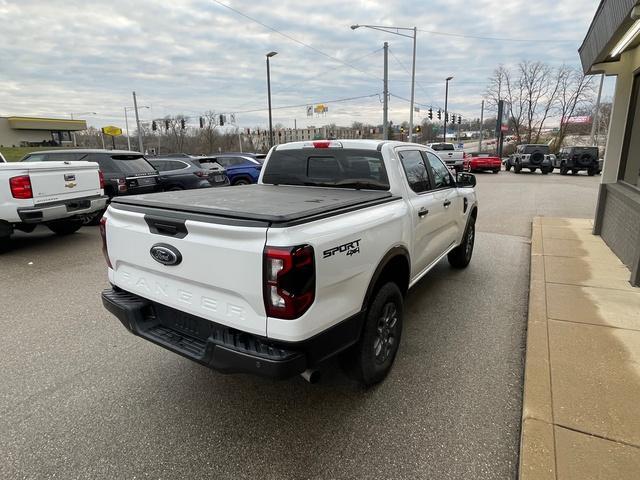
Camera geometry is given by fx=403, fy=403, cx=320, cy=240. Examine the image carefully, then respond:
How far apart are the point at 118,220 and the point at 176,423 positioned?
57.8 inches

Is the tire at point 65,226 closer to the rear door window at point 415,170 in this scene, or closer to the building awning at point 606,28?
the rear door window at point 415,170

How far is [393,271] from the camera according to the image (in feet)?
10.7

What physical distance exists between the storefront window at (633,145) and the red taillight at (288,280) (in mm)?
6985

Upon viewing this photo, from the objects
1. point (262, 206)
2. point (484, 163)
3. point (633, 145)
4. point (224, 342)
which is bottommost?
point (484, 163)

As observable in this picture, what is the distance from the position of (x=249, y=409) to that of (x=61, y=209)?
19.4 feet

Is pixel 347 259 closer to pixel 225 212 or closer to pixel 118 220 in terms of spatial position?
pixel 225 212

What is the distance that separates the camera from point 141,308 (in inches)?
110

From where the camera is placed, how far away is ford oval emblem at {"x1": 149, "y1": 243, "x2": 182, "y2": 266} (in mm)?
2461

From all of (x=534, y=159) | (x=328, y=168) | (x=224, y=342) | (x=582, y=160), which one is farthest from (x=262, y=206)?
(x=534, y=159)

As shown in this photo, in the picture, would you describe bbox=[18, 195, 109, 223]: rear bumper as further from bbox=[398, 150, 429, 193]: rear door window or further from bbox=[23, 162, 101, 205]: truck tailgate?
bbox=[398, 150, 429, 193]: rear door window

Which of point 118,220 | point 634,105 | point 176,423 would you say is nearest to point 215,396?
point 176,423

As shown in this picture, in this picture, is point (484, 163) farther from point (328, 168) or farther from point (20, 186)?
point (20, 186)

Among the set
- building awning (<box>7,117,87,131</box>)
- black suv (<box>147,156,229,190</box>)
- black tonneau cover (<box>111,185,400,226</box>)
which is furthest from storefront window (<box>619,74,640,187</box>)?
building awning (<box>7,117,87,131</box>)

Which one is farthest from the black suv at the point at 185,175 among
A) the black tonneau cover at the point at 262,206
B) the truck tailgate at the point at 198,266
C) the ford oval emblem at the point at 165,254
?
the ford oval emblem at the point at 165,254
